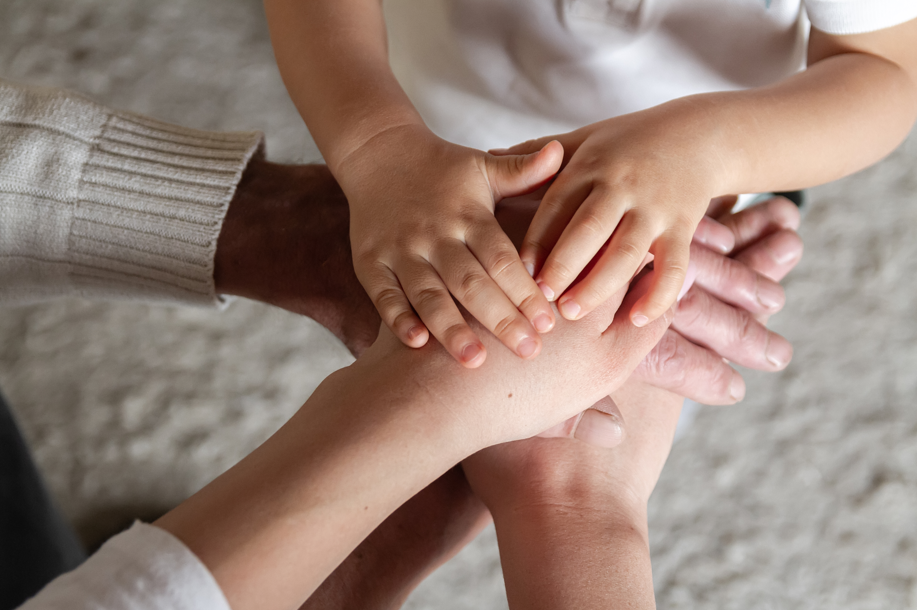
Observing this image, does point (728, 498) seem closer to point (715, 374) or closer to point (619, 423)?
point (715, 374)

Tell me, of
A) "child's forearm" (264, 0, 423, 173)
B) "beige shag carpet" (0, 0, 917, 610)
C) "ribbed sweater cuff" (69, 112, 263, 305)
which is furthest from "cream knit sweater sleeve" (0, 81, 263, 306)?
"beige shag carpet" (0, 0, 917, 610)

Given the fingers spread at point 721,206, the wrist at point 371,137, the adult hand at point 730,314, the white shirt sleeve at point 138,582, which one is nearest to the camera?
the white shirt sleeve at point 138,582

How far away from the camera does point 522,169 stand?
0.64m

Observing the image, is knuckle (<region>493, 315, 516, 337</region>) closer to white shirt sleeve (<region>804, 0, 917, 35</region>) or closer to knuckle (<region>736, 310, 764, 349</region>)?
knuckle (<region>736, 310, 764, 349</region>)

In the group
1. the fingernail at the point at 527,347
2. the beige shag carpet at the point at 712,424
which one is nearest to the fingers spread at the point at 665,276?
the fingernail at the point at 527,347

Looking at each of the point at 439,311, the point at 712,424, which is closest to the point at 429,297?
the point at 439,311

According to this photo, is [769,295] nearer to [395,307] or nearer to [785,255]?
[785,255]

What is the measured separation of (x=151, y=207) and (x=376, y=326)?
0.28 m

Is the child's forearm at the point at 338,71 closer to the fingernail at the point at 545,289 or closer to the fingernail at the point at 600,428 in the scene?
the fingernail at the point at 545,289

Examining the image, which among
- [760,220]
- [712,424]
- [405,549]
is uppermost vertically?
[760,220]

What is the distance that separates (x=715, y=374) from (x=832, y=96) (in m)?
0.32

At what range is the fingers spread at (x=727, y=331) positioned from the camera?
0.80 meters

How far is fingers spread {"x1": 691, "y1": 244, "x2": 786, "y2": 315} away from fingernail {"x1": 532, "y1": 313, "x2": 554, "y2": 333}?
0.91 feet

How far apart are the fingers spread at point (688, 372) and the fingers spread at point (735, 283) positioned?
0.07m
